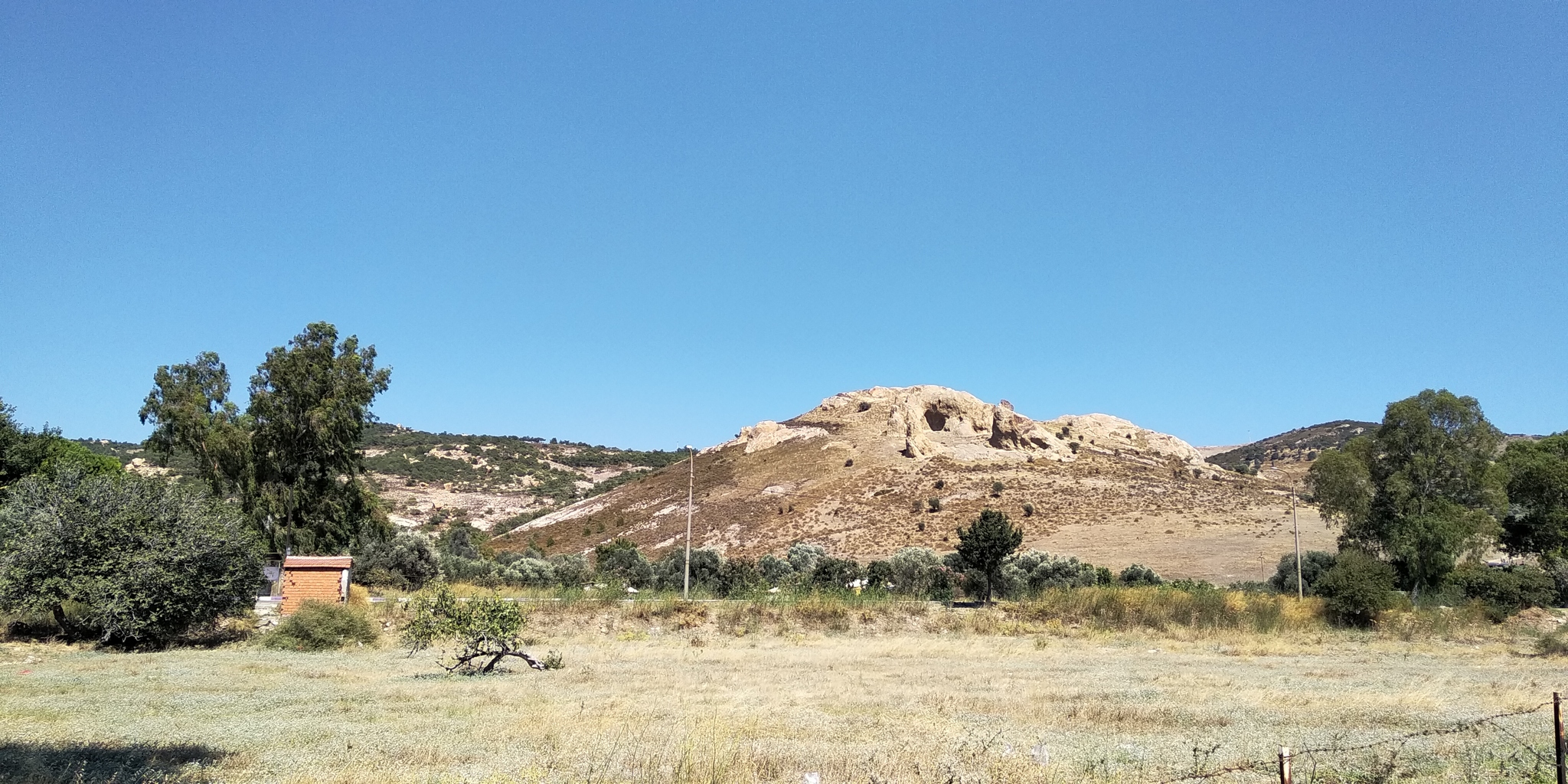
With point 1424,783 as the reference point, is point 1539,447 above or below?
above

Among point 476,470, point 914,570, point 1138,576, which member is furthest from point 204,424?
point 476,470

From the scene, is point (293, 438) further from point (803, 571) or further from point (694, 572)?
point (803, 571)

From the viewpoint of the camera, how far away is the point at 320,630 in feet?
79.5

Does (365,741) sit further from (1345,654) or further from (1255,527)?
(1255,527)

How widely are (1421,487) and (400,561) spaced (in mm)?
46492

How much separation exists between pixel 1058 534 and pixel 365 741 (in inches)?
2243

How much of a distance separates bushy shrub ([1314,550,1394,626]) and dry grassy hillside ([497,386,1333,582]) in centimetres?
1745

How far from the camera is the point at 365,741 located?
10984 millimetres

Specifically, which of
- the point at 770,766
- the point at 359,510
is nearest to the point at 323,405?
the point at 359,510

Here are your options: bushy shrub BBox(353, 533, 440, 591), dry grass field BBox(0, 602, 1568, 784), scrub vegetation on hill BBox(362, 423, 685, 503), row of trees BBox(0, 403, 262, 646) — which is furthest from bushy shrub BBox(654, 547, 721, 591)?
scrub vegetation on hill BBox(362, 423, 685, 503)

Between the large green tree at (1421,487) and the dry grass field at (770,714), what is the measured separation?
50.3ft

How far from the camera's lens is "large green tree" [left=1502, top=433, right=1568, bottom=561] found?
48.7 m

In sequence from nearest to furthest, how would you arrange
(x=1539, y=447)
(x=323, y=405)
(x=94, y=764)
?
1. (x=94, y=764)
2. (x=323, y=405)
3. (x=1539, y=447)

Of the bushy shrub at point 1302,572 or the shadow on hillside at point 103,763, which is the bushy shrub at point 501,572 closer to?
the bushy shrub at point 1302,572
